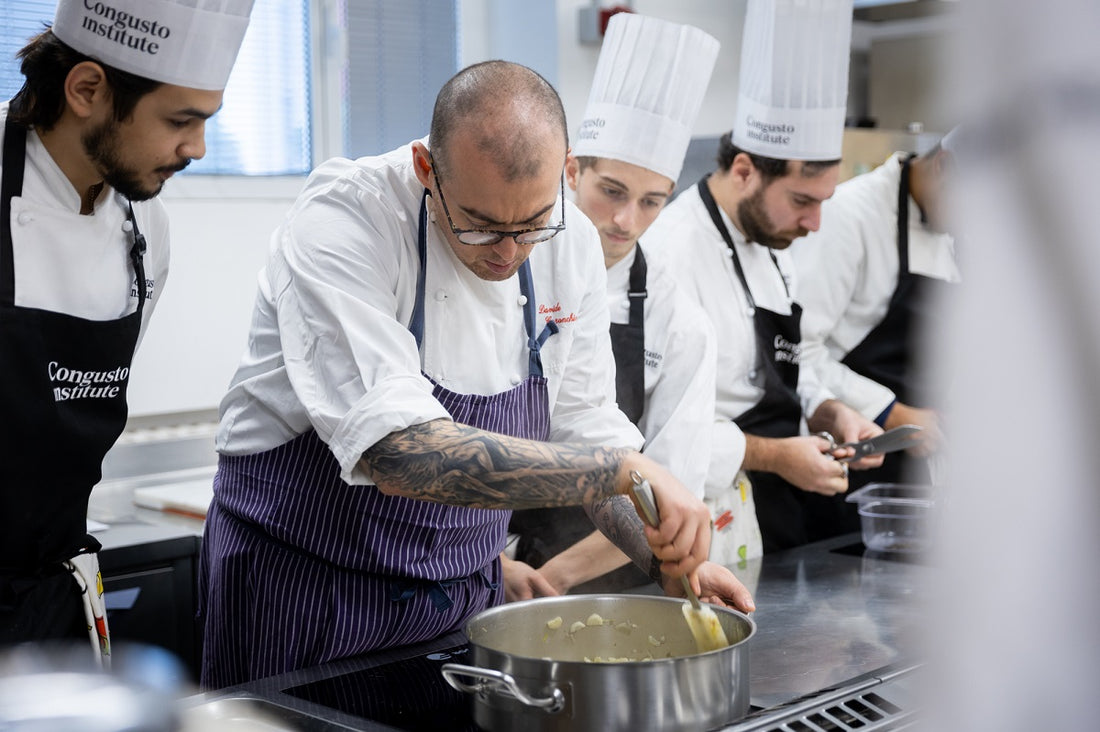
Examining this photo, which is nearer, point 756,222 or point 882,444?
point 882,444

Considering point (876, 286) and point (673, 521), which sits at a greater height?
point (876, 286)

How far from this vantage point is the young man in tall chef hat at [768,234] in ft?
8.37

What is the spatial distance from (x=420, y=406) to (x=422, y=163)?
0.40m

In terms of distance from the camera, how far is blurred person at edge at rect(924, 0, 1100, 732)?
0.31m

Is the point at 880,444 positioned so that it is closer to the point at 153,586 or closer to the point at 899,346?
the point at 899,346

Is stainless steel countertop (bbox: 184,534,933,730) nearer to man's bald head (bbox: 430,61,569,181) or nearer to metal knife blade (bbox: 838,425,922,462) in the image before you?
metal knife blade (bbox: 838,425,922,462)

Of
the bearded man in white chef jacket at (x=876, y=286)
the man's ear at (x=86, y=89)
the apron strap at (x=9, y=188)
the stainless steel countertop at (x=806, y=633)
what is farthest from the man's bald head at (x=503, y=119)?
the bearded man in white chef jacket at (x=876, y=286)

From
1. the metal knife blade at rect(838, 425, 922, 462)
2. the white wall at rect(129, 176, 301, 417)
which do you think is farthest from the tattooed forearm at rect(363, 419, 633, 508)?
the white wall at rect(129, 176, 301, 417)

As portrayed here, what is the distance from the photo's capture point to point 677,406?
224 cm

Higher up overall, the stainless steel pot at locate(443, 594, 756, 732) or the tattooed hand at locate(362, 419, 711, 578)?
the tattooed hand at locate(362, 419, 711, 578)

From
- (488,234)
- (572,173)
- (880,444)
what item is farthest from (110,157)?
(880,444)

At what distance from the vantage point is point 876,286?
118 inches

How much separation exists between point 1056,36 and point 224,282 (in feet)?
10.1

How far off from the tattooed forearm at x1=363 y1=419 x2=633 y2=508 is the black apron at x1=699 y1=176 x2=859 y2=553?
125cm
